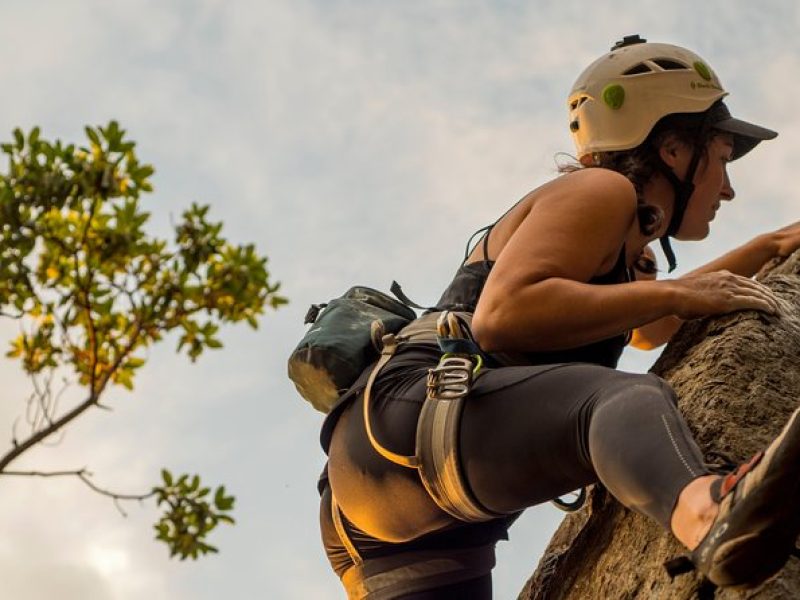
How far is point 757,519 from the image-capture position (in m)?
3.29

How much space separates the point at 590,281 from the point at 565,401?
0.97 m

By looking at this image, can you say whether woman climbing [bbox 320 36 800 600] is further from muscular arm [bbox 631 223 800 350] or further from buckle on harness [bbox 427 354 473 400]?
muscular arm [bbox 631 223 800 350]

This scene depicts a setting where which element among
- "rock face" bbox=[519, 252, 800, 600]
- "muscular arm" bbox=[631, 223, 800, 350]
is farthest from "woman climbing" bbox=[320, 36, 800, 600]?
"muscular arm" bbox=[631, 223, 800, 350]

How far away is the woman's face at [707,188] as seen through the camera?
5852mm

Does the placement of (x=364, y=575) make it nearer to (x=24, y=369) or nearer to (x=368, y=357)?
(x=368, y=357)

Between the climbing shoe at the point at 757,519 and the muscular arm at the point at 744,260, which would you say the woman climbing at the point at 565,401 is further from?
the muscular arm at the point at 744,260

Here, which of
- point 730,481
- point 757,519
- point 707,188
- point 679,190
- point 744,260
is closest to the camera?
point 757,519

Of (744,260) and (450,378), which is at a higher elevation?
(744,260)

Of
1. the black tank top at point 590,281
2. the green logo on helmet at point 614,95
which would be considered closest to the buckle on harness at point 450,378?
the black tank top at point 590,281

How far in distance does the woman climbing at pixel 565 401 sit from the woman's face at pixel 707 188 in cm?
1

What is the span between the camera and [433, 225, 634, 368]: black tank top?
16.3 feet

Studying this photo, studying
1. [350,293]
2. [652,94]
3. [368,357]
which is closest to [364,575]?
[368,357]

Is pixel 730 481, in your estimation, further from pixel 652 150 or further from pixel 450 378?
pixel 652 150

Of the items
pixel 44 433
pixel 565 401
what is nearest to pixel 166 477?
pixel 44 433
